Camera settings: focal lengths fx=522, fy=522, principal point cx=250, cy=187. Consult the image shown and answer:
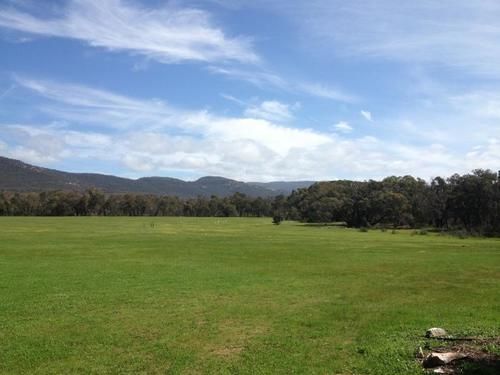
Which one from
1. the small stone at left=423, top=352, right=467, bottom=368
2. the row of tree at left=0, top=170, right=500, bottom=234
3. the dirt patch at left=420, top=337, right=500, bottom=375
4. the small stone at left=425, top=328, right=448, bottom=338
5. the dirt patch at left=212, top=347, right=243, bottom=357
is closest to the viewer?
the dirt patch at left=420, top=337, right=500, bottom=375

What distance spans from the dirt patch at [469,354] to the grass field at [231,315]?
571mm

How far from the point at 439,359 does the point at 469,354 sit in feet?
3.51

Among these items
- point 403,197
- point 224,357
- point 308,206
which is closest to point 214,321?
point 224,357

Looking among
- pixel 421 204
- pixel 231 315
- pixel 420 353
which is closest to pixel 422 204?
pixel 421 204

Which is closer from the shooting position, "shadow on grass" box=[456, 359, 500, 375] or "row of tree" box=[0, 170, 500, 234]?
"shadow on grass" box=[456, 359, 500, 375]

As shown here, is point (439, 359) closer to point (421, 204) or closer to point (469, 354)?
point (469, 354)

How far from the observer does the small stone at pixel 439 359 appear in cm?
1236

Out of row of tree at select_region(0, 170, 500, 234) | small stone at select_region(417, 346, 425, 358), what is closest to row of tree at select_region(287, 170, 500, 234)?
row of tree at select_region(0, 170, 500, 234)

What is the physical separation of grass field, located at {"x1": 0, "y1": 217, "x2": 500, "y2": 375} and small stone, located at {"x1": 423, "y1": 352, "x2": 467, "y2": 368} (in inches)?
14.1

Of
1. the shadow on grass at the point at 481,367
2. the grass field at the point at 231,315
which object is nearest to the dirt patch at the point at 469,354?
the shadow on grass at the point at 481,367

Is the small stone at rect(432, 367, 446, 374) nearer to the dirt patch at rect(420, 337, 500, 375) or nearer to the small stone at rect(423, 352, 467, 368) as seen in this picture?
the dirt patch at rect(420, 337, 500, 375)

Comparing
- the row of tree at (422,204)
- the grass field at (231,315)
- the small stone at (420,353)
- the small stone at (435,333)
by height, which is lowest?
the grass field at (231,315)

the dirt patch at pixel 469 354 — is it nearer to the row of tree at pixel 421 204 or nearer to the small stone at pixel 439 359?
the small stone at pixel 439 359

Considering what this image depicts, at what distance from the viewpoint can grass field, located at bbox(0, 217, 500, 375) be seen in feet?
43.6
